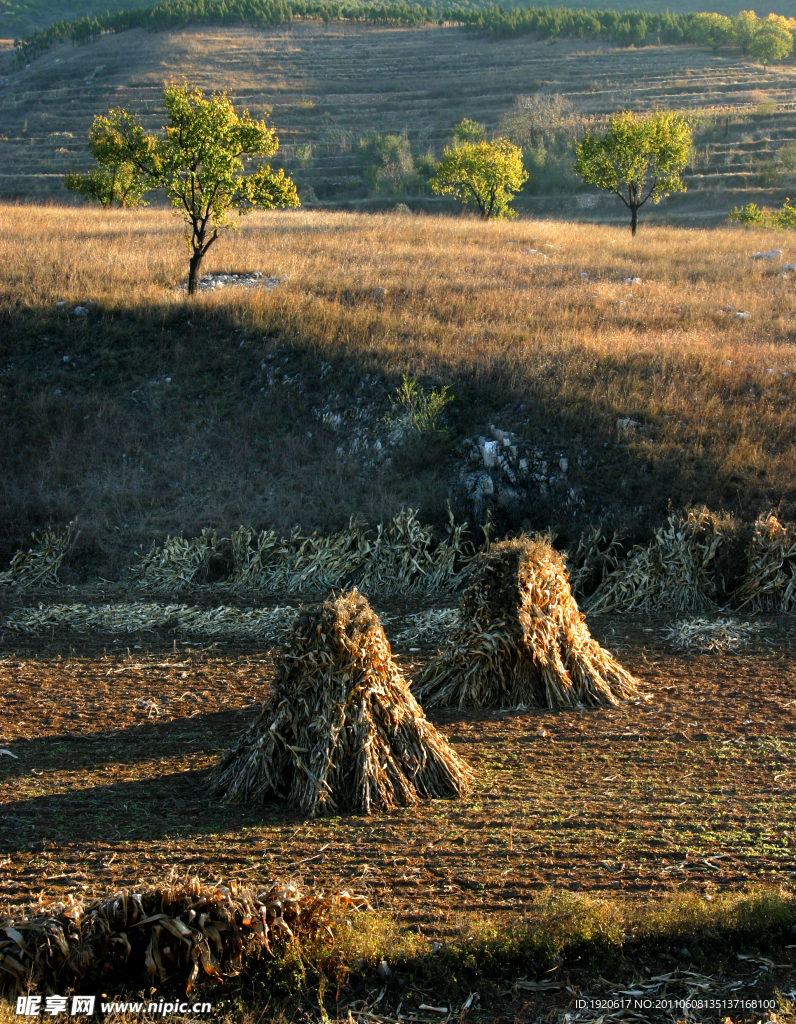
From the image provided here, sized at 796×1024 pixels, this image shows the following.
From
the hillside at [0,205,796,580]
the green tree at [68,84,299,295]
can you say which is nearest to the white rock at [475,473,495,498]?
the hillside at [0,205,796,580]

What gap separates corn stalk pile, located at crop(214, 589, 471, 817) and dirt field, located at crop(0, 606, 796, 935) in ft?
0.52

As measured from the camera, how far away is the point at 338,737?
16.2 ft

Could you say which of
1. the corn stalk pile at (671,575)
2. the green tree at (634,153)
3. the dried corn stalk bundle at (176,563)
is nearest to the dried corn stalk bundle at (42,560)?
the dried corn stalk bundle at (176,563)

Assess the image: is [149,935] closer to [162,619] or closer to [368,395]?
[162,619]

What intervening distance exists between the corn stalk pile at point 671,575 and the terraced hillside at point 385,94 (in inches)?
1498

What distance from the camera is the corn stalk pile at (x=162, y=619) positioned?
28.9 feet

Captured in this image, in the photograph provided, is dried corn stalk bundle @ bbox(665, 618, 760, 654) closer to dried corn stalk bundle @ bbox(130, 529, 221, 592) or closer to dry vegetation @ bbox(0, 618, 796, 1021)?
dry vegetation @ bbox(0, 618, 796, 1021)

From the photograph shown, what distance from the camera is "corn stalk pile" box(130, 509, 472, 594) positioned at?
33.3ft

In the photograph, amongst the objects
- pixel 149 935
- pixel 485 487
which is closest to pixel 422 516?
pixel 485 487

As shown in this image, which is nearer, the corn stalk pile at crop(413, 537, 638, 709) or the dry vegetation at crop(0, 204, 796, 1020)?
the dry vegetation at crop(0, 204, 796, 1020)

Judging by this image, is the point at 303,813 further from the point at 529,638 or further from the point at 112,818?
the point at 529,638

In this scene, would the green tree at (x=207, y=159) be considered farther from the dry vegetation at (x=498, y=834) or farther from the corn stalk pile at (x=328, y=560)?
the dry vegetation at (x=498, y=834)

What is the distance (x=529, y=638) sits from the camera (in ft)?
20.9

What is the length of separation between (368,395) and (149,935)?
1013 cm
